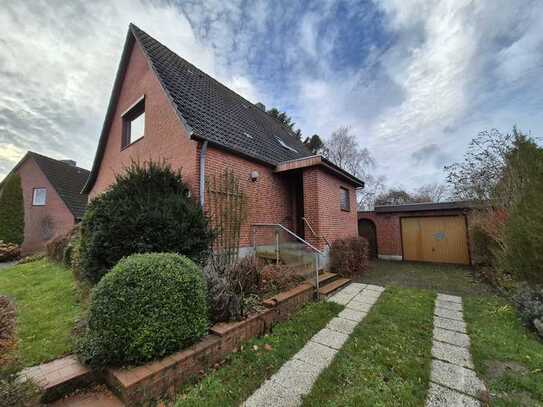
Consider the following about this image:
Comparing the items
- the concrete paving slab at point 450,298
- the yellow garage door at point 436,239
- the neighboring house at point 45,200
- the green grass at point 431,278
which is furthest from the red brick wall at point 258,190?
the neighboring house at point 45,200

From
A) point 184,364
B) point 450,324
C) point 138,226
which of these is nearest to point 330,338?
point 184,364

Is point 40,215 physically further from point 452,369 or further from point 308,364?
point 452,369

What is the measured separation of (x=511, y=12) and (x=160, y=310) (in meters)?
9.89

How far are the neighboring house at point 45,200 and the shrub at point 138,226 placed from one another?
1296 cm

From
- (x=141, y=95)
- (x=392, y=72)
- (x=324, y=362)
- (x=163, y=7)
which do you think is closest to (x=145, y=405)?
(x=324, y=362)

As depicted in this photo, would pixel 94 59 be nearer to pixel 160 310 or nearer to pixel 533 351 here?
pixel 160 310

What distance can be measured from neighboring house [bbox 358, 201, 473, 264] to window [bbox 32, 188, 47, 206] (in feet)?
68.2

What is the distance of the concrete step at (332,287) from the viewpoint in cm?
515

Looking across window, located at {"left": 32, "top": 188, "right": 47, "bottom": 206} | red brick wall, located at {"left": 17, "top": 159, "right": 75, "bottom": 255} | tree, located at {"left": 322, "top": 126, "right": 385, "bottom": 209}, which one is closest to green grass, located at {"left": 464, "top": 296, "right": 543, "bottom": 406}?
tree, located at {"left": 322, "top": 126, "right": 385, "bottom": 209}

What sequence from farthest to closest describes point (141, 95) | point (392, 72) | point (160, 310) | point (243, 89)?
point (243, 89)
point (392, 72)
point (141, 95)
point (160, 310)

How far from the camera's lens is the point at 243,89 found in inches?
543

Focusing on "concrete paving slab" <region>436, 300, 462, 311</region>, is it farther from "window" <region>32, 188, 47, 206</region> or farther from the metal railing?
"window" <region>32, 188, 47, 206</region>

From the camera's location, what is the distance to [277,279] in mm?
4613

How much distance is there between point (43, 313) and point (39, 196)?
1676 centimetres
